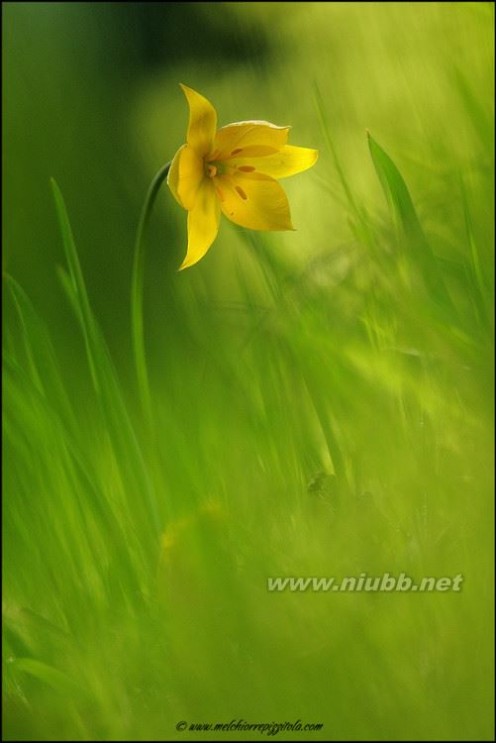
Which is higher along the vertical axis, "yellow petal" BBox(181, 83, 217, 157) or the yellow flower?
"yellow petal" BBox(181, 83, 217, 157)

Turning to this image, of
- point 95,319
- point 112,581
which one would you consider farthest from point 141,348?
point 112,581

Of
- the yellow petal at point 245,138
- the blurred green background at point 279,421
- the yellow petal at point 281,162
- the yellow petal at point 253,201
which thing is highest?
the yellow petal at point 245,138

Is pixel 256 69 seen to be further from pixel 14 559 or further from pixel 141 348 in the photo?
pixel 14 559

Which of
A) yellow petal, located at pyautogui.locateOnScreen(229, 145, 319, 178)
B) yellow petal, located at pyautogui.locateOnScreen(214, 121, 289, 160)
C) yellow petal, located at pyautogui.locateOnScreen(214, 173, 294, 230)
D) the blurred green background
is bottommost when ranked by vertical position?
the blurred green background

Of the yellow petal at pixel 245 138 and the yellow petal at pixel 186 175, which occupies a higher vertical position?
the yellow petal at pixel 245 138

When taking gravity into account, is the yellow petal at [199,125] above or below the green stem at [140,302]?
above

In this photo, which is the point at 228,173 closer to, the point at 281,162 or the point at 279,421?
the point at 281,162
